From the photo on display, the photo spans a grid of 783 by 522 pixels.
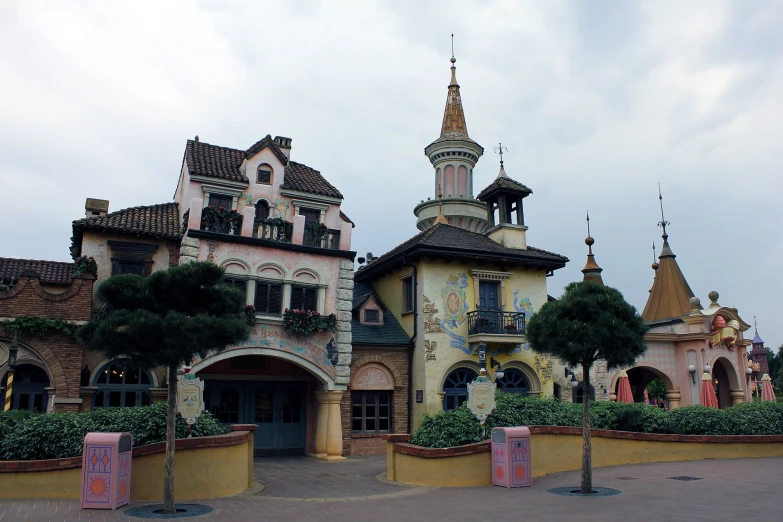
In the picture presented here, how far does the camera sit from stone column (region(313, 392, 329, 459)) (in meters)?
20.2

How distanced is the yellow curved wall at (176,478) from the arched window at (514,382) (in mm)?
11949

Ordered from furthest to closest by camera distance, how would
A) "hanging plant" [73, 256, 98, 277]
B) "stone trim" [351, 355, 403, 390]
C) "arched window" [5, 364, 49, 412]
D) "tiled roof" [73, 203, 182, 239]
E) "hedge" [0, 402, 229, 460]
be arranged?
1. "stone trim" [351, 355, 403, 390]
2. "tiled roof" [73, 203, 182, 239]
3. "hanging plant" [73, 256, 98, 277]
4. "arched window" [5, 364, 49, 412]
5. "hedge" [0, 402, 229, 460]

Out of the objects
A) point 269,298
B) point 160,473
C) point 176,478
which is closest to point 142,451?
point 160,473

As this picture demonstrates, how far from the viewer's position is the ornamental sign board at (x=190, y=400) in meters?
12.8

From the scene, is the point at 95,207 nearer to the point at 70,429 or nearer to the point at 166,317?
the point at 70,429

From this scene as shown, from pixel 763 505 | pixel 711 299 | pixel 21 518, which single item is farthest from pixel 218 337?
pixel 711 299

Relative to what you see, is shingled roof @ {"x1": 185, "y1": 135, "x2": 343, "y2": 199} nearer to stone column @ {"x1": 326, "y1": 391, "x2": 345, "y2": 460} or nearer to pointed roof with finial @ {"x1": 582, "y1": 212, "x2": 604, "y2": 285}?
stone column @ {"x1": 326, "y1": 391, "x2": 345, "y2": 460}

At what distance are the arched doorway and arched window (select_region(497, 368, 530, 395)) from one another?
36.6 ft

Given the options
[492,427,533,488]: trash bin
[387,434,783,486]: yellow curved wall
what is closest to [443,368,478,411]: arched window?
[387,434,783,486]: yellow curved wall

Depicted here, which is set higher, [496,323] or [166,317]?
[496,323]

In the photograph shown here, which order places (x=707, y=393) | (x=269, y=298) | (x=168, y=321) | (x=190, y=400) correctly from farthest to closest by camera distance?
(x=707, y=393) < (x=269, y=298) < (x=190, y=400) < (x=168, y=321)

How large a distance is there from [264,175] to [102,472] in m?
12.9

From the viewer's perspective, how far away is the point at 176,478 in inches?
466

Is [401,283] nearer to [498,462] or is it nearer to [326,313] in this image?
[326,313]
